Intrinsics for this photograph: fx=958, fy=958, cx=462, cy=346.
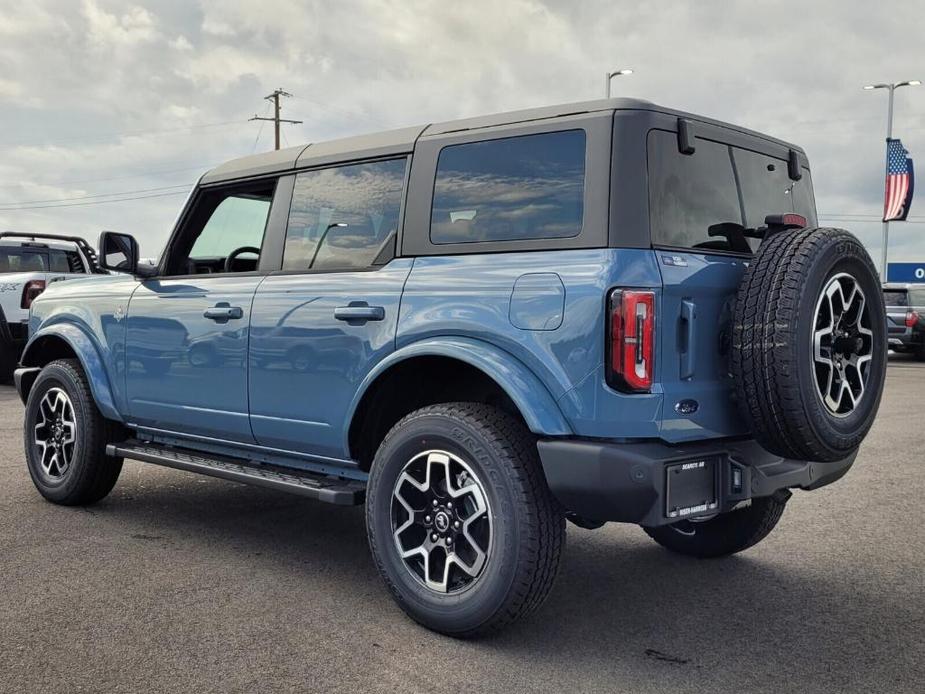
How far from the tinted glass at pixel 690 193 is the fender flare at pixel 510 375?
2.20ft

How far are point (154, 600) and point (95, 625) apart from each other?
13.0 inches

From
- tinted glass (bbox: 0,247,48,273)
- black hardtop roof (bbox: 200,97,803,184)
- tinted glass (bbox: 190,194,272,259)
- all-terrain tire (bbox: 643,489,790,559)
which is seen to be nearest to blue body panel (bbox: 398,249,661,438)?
black hardtop roof (bbox: 200,97,803,184)

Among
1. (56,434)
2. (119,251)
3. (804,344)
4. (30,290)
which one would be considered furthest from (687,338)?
(30,290)

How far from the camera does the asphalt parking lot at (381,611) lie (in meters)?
3.27

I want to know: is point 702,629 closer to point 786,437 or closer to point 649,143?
point 786,437

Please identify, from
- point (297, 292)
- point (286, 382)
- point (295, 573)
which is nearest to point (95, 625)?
point (295, 573)

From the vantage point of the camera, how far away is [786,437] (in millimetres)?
3354

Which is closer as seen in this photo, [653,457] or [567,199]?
[653,457]

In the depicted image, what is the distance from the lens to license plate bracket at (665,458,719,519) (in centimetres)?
329

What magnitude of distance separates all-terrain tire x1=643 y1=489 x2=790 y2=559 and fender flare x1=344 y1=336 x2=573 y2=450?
1494 millimetres

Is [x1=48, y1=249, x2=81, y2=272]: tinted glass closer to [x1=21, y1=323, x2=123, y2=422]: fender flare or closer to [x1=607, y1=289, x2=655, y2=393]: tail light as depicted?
[x1=21, y1=323, x2=123, y2=422]: fender flare

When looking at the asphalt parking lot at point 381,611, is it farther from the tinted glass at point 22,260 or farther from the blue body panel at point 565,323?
the tinted glass at point 22,260

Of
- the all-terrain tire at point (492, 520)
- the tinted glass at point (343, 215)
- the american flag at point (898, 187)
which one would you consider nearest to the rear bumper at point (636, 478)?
the all-terrain tire at point (492, 520)

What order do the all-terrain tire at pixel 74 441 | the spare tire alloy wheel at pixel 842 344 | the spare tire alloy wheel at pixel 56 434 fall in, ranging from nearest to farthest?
the spare tire alloy wheel at pixel 842 344 → the all-terrain tire at pixel 74 441 → the spare tire alloy wheel at pixel 56 434
